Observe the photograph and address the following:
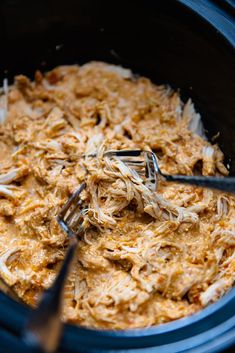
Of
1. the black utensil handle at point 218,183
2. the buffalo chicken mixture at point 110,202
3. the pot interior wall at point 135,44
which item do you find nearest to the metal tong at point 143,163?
the buffalo chicken mixture at point 110,202

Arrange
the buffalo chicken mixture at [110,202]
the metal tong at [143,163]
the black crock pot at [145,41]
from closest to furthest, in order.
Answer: the buffalo chicken mixture at [110,202] < the metal tong at [143,163] < the black crock pot at [145,41]

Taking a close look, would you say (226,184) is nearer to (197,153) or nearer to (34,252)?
(197,153)

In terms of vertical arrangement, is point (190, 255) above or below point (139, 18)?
below

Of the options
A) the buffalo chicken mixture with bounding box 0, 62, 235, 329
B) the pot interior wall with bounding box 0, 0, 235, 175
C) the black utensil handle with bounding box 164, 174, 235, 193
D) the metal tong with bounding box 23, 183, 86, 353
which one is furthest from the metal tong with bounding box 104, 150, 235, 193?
the metal tong with bounding box 23, 183, 86, 353

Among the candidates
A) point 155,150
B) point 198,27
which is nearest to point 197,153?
point 155,150

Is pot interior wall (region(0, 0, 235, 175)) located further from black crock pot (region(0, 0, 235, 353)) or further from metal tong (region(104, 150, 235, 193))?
metal tong (region(104, 150, 235, 193))

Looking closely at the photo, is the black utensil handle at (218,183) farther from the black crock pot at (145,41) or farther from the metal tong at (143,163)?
the black crock pot at (145,41)

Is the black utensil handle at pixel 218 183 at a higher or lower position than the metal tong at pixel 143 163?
higher
